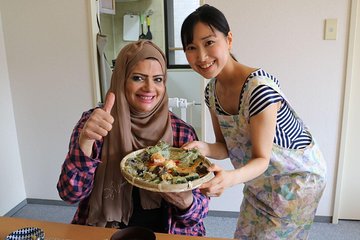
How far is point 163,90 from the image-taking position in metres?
1.22

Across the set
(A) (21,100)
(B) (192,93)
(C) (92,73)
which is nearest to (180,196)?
(C) (92,73)

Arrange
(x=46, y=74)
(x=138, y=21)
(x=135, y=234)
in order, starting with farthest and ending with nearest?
(x=138, y=21) → (x=46, y=74) → (x=135, y=234)

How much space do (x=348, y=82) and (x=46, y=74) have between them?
205 cm

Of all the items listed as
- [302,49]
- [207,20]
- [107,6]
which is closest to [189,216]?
[207,20]

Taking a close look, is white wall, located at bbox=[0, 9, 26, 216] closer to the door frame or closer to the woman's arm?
the woman's arm

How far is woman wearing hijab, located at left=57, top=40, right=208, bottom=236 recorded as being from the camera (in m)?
1.09

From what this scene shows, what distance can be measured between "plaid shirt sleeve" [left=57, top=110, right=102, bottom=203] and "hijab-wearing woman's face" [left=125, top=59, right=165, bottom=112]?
0.25 metres

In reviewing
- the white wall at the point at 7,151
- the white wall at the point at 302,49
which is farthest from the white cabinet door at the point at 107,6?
the white wall at the point at 302,49

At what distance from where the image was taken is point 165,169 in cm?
95

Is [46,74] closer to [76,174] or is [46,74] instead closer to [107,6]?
[107,6]

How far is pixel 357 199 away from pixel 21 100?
2512mm

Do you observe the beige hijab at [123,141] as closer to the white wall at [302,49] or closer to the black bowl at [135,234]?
the black bowl at [135,234]

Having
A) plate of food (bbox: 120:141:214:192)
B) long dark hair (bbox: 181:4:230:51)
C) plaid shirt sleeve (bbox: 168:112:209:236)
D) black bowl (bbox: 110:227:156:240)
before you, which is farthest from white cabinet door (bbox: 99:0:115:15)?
black bowl (bbox: 110:227:156:240)

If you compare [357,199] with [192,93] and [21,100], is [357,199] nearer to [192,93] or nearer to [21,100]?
[192,93]
